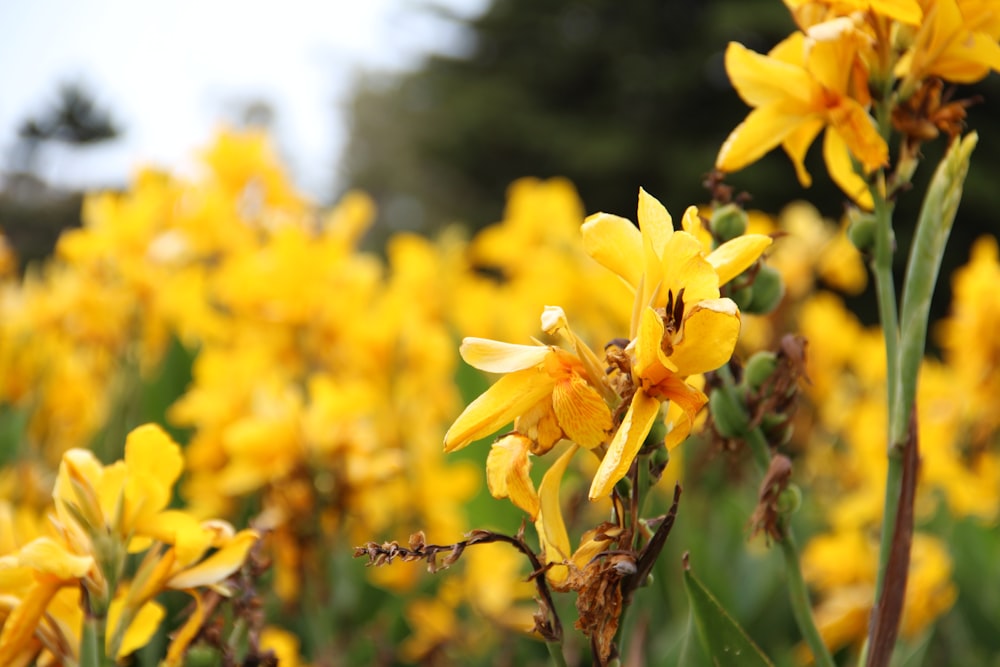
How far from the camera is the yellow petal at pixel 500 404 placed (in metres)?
0.56

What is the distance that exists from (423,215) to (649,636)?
621 inches

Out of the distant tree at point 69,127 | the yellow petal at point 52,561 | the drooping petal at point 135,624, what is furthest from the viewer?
the distant tree at point 69,127

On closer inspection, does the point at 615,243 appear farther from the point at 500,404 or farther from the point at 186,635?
the point at 186,635

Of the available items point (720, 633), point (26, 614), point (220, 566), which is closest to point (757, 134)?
point (720, 633)

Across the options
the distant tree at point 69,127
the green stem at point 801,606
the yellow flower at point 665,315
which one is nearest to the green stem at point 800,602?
the green stem at point 801,606

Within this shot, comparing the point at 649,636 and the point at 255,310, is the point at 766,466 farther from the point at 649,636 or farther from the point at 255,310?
the point at 255,310

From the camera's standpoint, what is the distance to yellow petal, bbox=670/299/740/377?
52 centimetres

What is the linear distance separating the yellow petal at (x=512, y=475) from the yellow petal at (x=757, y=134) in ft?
1.06

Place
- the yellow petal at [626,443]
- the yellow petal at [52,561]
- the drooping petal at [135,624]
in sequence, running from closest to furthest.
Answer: the yellow petal at [626,443] → the yellow petal at [52,561] → the drooping petal at [135,624]

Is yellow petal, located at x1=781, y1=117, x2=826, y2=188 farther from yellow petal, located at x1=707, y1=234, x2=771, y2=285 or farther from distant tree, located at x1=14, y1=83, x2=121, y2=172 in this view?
distant tree, located at x1=14, y1=83, x2=121, y2=172

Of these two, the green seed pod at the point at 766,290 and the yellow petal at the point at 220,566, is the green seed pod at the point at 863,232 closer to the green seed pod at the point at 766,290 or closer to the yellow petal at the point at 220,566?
the green seed pod at the point at 766,290

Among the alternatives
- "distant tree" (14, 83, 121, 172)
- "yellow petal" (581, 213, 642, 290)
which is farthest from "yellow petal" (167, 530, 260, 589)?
"distant tree" (14, 83, 121, 172)

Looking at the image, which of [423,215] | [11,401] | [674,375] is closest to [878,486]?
[674,375]

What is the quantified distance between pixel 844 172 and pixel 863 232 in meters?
0.07
